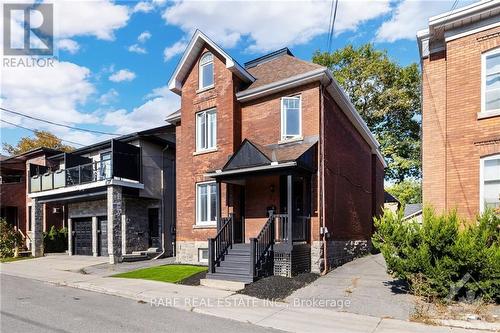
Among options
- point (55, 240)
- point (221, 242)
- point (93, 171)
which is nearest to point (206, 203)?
point (221, 242)

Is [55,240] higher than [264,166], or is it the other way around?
[264,166]

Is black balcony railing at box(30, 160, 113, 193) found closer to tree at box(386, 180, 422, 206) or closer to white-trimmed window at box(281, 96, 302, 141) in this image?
white-trimmed window at box(281, 96, 302, 141)

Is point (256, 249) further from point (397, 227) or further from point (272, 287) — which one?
point (397, 227)

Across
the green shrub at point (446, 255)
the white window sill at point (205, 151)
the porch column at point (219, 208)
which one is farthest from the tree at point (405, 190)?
the green shrub at point (446, 255)

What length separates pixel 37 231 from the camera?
79.5 ft

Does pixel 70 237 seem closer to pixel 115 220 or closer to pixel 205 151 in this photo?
pixel 115 220

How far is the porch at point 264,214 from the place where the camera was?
12.5m

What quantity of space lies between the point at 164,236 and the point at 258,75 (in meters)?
10.5

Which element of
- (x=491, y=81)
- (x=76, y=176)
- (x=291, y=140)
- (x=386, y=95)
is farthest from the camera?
(x=386, y=95)

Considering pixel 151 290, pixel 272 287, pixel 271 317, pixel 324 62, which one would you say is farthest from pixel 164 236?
pixel 324 62

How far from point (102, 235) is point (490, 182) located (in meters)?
20.1

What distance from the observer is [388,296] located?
10070 mm

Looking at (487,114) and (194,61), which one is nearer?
(487,114)

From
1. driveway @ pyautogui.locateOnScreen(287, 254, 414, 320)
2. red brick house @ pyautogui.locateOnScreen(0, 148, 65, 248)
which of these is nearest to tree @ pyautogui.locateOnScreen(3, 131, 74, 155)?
red brick house @ pyautogui.locateOnScreen(0, 148, 65, 248)
